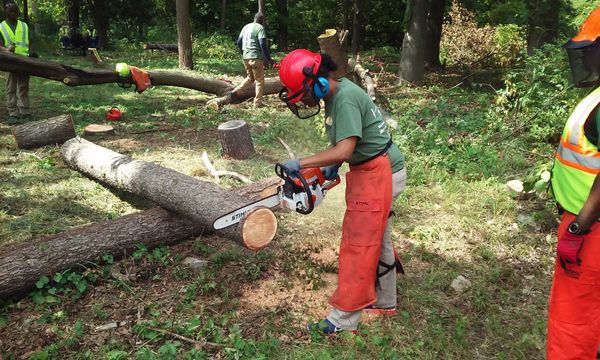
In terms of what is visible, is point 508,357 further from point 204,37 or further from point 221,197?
point 204,37

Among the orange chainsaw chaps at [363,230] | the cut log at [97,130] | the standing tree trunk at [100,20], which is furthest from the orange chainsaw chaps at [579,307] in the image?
the standing tree trunk at [100,20]

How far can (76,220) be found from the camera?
15.2 ft

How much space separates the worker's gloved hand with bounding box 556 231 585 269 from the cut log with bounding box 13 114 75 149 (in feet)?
21.9

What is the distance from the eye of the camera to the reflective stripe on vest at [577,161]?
2.17 metres

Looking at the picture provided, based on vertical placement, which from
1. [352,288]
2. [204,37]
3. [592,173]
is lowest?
[352,288]

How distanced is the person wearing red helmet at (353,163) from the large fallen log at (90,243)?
0.80 m

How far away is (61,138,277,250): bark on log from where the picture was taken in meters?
3.22

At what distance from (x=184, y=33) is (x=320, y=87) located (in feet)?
36.9

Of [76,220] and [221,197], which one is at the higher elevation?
[221,197]

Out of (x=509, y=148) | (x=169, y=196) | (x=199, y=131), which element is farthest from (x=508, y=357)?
(x=199, y=131)

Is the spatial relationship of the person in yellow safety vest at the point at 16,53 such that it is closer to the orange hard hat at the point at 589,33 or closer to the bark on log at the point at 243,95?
the bark on log at the point at 243,95

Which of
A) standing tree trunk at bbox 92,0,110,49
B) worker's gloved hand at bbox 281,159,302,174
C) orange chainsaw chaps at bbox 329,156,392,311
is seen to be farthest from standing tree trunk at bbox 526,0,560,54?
standing tree trunk at bbox 92,0,110,49

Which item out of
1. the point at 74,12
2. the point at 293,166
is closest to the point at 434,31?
the point at 293,166

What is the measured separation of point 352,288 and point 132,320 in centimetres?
159
